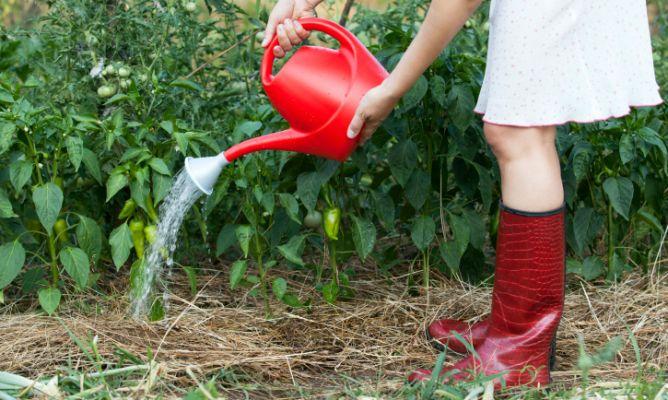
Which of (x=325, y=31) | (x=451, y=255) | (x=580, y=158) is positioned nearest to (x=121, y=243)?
(x=325, y=31)

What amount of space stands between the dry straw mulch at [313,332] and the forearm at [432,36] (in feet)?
2.13

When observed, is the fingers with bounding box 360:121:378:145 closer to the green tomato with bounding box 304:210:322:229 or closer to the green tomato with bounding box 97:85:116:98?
the green tomato with bounding box 304:210:322:229

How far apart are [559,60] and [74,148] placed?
1.14m

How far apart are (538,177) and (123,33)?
1270mm

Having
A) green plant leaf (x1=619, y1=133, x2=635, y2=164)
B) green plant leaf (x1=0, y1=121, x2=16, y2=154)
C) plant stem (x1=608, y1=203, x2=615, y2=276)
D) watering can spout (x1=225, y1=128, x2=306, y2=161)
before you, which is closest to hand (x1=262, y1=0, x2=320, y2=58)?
watering can spout (x1=225, y1=128, x2=306, y2=161)

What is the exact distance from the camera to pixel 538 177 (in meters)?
1.87

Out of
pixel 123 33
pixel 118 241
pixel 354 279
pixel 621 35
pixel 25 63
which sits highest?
pixel 621 35

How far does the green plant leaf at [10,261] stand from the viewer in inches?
87.0

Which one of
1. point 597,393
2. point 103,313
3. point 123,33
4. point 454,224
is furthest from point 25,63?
point 597,393

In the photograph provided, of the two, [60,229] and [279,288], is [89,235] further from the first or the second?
[279,288]

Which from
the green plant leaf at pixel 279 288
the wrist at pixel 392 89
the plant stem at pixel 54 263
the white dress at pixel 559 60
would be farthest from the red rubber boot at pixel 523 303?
the plant stem at pixel 54 263

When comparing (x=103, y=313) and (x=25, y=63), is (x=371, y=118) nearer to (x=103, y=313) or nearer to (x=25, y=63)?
(x=103, y=313)

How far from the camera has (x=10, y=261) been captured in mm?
2225

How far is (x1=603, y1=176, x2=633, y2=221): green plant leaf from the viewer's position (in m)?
2.37
